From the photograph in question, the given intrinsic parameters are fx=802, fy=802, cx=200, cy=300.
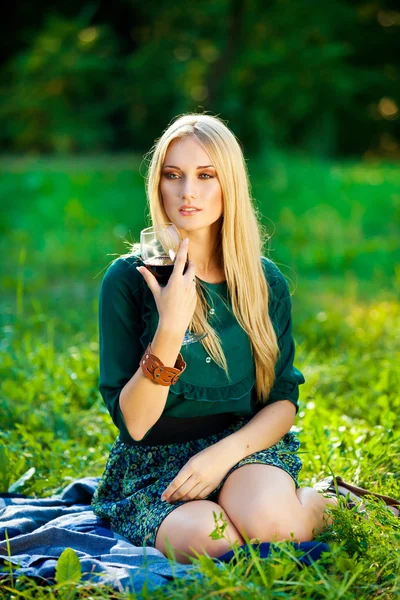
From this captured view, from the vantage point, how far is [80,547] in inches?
102

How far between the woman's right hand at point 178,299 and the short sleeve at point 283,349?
576 millimetres

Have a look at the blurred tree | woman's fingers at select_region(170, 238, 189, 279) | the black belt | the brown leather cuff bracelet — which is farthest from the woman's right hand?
the blurred tree

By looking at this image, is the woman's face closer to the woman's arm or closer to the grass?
the woman's arm

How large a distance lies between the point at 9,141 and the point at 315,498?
12.3 m

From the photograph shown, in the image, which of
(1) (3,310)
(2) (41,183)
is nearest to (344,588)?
(1) (3,310)

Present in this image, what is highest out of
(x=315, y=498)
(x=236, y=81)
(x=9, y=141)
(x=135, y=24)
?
(x=135, y=24)

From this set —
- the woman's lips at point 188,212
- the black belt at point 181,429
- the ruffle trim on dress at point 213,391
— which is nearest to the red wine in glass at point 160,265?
the woman's lips at point 188,212

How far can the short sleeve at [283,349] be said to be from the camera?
2.85 meters

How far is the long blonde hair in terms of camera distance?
2.69 meters

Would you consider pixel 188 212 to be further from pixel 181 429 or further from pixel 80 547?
pixel 80 547

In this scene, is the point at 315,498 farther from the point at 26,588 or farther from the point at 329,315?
the point at 329,315

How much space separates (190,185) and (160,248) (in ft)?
1.04

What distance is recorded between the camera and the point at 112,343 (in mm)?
2643

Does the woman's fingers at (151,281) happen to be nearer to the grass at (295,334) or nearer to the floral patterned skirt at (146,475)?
the floral patterned skirt at (146,475)
